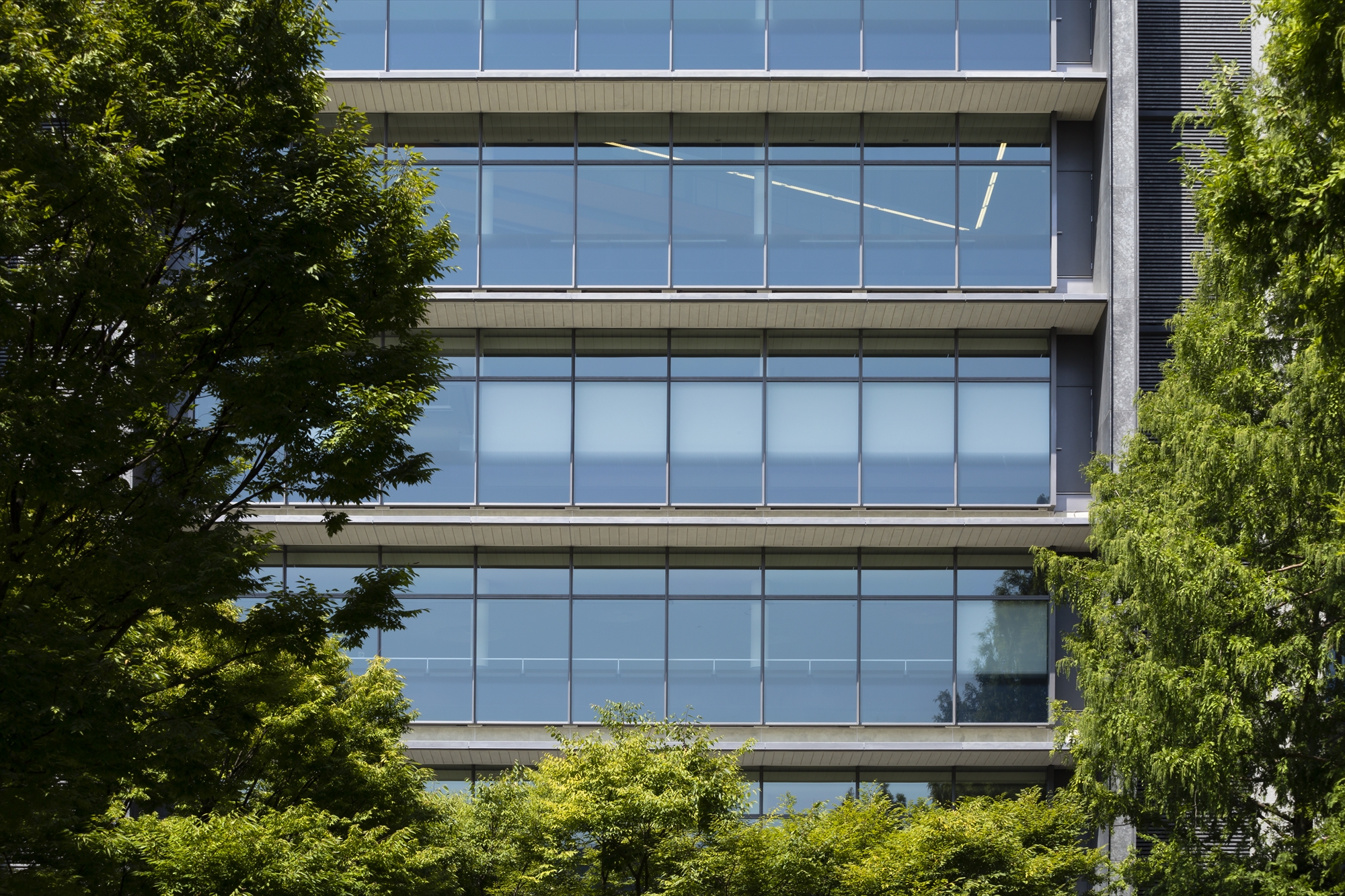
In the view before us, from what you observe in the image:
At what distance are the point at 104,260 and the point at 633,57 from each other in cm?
1895

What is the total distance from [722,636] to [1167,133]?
1490 centimetres

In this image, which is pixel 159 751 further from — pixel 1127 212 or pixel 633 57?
pixel 1127 212

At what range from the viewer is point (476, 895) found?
70.9ft

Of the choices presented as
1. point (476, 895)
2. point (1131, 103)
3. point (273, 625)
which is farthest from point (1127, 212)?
point (273, 625)

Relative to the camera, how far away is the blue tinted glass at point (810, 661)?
27.5m

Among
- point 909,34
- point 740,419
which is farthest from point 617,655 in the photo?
point 909,34

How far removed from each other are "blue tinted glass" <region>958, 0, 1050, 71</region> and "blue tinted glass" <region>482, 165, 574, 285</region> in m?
9.35

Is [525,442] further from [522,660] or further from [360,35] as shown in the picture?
[360,35]

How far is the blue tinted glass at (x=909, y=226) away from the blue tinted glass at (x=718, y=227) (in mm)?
2472

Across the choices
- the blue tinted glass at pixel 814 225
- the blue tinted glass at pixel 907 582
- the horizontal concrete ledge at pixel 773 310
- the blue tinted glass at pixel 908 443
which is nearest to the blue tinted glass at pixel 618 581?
the blue tinted glass at pixel 907 582

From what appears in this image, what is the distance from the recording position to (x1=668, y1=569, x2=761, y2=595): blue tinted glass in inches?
1105

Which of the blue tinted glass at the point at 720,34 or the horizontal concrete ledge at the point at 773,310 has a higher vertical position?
the blue tinted glass at the point at 720,34

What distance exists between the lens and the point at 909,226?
28.4 meters

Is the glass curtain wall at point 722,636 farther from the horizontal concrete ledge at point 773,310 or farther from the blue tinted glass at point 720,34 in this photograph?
the blue tinted glass at point 720,34
